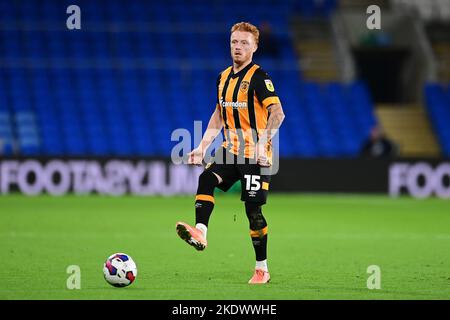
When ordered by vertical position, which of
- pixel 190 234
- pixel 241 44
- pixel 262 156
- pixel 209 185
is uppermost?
pixel 241 44

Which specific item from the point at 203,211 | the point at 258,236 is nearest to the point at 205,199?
the point at 203,211

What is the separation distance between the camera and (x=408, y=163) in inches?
890

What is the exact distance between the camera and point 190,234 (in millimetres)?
7996

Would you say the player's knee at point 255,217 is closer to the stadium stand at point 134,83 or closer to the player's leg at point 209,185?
the player's leg at point 209,185

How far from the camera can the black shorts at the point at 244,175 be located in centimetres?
849

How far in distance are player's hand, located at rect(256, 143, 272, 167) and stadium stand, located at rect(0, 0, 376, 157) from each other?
1550 centimetres

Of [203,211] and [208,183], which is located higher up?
[208,183]

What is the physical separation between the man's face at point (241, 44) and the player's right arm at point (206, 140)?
0.58m

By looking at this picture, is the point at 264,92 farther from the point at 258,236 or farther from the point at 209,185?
the point at 258,236

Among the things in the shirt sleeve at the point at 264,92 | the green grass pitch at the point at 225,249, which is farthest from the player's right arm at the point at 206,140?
the green grass pitch at the point at 225,249

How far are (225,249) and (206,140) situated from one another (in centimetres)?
→ 313

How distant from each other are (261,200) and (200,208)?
0.53 metres

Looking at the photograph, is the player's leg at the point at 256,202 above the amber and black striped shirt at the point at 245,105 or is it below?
below
